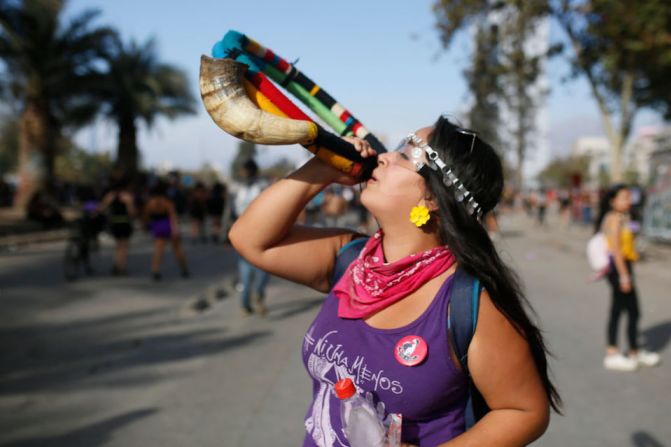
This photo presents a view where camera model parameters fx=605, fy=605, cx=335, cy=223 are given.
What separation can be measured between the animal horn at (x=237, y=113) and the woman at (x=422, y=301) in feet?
0.91

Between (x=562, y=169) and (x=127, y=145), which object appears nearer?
(x=127, y=145)

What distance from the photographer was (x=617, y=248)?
5.89 meters

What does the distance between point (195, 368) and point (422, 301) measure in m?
4.17

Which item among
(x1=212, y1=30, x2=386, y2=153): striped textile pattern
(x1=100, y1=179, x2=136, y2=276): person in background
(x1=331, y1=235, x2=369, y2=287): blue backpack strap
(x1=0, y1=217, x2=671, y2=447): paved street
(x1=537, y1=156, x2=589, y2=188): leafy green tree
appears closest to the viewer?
(x1=212, y1=30, x2=386, y2=153): striped textile pattern

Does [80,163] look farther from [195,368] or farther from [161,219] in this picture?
[195,368]

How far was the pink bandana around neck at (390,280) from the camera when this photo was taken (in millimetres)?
1832

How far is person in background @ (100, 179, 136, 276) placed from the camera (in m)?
11.2

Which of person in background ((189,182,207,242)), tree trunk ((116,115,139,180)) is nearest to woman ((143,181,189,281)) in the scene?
person in background ((189,182,207,242))

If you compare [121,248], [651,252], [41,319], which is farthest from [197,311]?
[651,252]

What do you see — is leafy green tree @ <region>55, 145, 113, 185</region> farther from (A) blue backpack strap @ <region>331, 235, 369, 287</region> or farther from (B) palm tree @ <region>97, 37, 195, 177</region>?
(A) blue backpack strap @ <region>331, 235, 369, 287</region>

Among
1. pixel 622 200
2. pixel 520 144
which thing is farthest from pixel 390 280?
pixel 520 144

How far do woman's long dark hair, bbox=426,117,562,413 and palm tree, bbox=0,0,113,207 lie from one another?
67.8 feet

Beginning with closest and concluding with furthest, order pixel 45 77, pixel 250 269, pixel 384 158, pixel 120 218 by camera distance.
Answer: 1. pixel 384 158
2. pixel 250 269
3. pixel 120 218
4. pixel 45 77

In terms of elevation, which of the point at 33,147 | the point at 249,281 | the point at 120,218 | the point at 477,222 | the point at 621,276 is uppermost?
the point at 33,147
